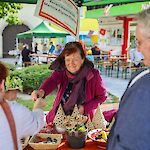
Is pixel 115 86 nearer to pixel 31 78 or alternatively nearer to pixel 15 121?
pixel 31 78

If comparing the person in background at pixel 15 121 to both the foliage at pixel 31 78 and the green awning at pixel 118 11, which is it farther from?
the green awning at pixel 118 11

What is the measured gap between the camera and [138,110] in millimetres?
1358

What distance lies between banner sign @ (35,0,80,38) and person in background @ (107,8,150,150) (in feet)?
6.61

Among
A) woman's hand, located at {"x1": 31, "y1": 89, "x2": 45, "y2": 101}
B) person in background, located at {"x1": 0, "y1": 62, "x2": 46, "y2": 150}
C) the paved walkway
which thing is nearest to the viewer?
person in background, located at {"x1": 0, "y1": 62, "x2": 46, "y2": 150}

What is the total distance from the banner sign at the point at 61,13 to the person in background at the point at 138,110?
202 centimetres

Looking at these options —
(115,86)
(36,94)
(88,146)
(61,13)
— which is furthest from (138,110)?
(115,86)

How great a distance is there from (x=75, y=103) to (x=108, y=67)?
1240 cm

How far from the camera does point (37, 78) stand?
9492 millimetres

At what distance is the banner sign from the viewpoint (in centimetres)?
334

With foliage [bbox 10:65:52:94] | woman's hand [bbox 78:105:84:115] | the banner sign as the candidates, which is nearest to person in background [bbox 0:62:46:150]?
woman's hand [bbox 78:105:84:115]

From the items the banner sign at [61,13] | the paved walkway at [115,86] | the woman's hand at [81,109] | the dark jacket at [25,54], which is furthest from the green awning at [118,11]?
the woman's hand at [81,109]

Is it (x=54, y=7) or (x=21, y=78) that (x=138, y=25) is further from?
(x=21, y=78)

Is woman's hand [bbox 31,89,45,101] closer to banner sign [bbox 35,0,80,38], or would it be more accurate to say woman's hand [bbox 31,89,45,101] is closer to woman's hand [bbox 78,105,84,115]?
woman's hand [bbox 78,105,84,115]

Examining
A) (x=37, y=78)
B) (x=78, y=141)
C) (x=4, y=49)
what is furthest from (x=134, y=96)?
(x=4, y=49)
